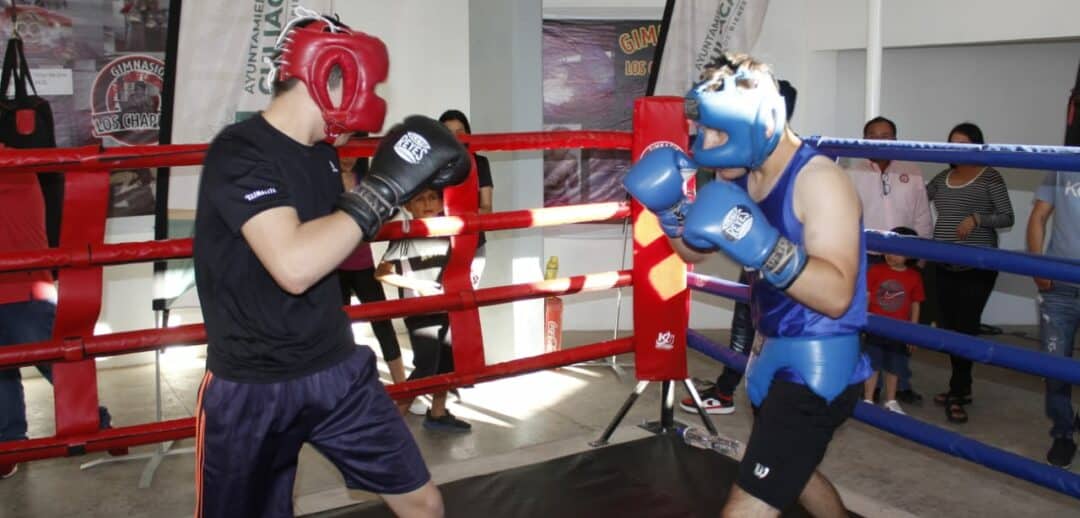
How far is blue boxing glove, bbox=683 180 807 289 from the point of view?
6.10 feet

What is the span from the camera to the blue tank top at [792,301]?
2012mm

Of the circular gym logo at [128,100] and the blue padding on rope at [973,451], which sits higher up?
the circular gym logo at [128,100]

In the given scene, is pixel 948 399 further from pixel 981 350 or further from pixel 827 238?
pixel 827 238

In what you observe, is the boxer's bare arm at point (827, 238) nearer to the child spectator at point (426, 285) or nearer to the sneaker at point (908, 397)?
the child spectator at point (426, 285)

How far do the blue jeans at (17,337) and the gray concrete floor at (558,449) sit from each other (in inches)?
9.8

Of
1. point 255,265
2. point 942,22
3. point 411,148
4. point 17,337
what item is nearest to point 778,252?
point 411,148

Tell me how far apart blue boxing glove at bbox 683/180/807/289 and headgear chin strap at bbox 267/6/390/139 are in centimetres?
66

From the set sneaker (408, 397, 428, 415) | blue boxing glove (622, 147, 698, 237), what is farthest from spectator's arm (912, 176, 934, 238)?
blue boxing glove (622, 147, 698, 237)

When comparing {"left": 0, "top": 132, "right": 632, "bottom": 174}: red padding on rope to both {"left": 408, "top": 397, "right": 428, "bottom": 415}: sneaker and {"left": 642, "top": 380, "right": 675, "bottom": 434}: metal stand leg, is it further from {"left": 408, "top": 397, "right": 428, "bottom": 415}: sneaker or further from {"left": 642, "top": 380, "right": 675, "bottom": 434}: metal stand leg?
{"left": 408, "top": 397, "right": 428, "bottom": 415}: sneaker

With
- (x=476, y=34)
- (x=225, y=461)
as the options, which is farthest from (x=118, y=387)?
(x=225, y=461)

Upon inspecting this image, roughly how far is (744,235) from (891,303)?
104 inches

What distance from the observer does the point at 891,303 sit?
4.24 meters

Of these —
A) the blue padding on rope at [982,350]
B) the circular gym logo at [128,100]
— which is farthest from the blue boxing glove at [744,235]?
the circular gym logo at [128,100]

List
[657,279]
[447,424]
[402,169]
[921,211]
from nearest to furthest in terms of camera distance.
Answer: [402,169], [657,279], [447,424], [921,211]
